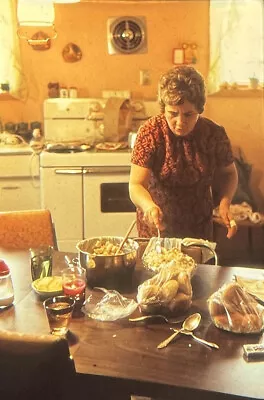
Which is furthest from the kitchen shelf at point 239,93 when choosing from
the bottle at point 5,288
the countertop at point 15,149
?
the bottle at point 5,288

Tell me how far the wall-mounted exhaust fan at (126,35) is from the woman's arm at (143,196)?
2.19 m

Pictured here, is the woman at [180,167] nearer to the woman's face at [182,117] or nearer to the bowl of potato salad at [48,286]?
the woman's face at [182,117]

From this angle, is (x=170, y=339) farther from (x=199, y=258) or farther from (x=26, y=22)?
(x=26, y=22)

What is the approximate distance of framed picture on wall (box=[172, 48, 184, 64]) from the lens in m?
4.29

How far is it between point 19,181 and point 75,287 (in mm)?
2390

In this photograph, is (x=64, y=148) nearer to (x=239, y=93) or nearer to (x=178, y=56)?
(x=178, y=56)

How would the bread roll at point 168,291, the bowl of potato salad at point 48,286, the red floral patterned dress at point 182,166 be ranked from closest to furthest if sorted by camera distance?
1. the bread roll at point 168,291
2. the bowl of potato salad at point 48,286
3. the red floral patterned dress at point 182,166

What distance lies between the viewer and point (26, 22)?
8.52 feet

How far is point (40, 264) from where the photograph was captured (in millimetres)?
1882

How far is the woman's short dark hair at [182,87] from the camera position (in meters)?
2.20

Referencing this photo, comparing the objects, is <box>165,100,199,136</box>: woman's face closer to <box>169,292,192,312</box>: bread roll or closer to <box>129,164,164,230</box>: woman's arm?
<box>129,164,164,230</box>: woman's arm

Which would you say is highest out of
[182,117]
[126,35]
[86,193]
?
[126,35]

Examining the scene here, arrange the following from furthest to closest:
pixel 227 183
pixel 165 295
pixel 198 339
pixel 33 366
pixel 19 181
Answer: pixel 19 181
pixel 227 183
pixel 165 295
pixel 198 339
pixel 33 366

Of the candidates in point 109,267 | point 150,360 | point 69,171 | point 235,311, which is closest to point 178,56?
point 69,171
